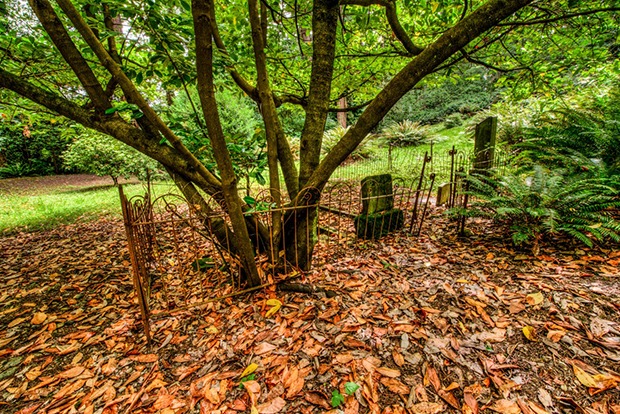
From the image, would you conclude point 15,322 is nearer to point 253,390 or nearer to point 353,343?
point 253,390

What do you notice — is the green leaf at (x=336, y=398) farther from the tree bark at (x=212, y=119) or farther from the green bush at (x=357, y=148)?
the green bush at (x=357, y=148)

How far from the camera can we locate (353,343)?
2.16m

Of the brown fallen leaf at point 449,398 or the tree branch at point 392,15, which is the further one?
the tree branch at point 392,15

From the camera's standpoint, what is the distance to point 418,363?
1936 mm

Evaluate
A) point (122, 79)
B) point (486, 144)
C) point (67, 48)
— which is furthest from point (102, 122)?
point (486, 144)

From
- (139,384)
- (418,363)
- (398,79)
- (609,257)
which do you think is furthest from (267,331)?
(609,257)

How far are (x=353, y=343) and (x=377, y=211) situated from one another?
2634mm

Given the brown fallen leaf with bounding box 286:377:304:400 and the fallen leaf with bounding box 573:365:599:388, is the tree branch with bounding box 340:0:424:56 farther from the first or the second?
the brown fallen leaf with bounding box 286:377:304:400

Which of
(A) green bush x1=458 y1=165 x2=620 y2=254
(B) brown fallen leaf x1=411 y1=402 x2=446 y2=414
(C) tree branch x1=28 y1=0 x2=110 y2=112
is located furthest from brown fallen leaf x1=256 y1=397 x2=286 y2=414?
(A) green bush x1=458 y1=165 x2=620 y2=254

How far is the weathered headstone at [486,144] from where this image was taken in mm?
4637

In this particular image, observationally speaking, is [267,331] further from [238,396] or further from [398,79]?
[398,79]

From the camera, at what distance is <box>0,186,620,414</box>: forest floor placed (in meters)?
1.73

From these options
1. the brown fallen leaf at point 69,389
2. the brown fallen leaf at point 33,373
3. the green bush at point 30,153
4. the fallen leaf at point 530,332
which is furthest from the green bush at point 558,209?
the green bush at point 30,153

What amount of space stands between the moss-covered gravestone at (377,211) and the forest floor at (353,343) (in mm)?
884
